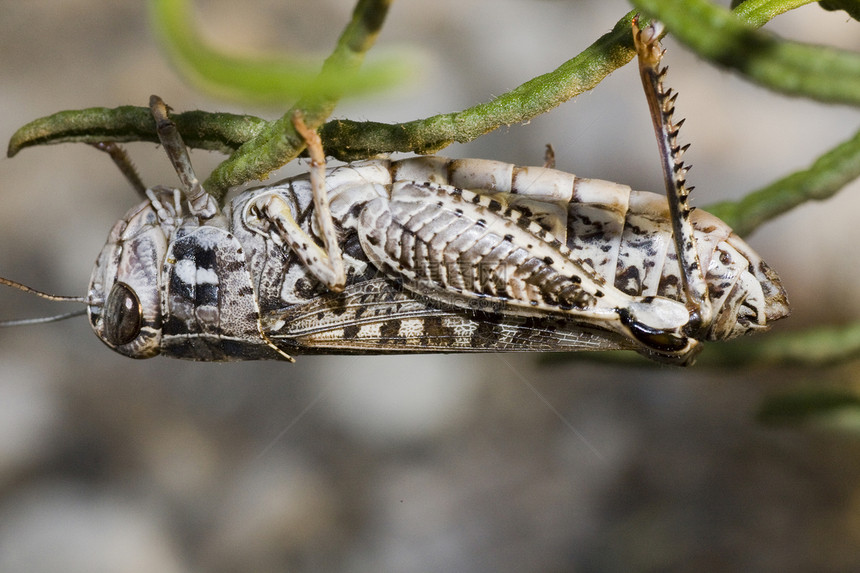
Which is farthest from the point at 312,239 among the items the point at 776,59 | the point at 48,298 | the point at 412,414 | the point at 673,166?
the point at 412,414

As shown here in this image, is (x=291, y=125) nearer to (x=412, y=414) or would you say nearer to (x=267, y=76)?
(x=267, y=76)

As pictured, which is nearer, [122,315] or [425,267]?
[425,267]

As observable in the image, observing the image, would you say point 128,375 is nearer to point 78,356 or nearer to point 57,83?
point 78,356

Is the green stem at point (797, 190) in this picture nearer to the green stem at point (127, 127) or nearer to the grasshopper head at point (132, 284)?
the green stem at point (127, 127)

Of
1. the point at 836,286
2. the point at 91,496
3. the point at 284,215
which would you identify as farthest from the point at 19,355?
the point at 836,286

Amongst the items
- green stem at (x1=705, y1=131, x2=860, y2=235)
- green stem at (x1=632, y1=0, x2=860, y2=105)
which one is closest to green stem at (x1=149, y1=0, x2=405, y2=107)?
green stem at (x1=632, y1=0, x2=860, y2=105)

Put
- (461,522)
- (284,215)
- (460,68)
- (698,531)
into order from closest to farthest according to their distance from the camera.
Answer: (284,215), (698,531), (461,522), (460,68)
